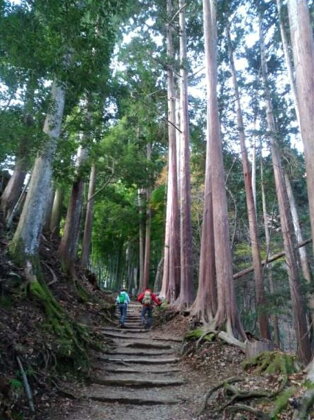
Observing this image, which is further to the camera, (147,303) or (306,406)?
(147,303)

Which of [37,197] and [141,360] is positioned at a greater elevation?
[37,197]

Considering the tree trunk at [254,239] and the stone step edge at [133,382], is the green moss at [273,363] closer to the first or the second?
the stone step edge at [133,382]

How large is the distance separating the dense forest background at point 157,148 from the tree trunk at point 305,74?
0.12ft

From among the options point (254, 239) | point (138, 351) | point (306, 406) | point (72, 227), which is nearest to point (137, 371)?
point (138, 351)

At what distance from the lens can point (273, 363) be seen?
543cm

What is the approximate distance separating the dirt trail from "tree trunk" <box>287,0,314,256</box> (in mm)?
3429

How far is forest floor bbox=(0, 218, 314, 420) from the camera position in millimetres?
4105

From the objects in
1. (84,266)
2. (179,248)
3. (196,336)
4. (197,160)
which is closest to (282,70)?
(197,160)

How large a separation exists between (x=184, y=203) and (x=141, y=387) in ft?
24.7

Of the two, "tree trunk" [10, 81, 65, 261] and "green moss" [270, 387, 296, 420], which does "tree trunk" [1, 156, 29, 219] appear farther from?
"green moss" [270, 387, 296, 420]

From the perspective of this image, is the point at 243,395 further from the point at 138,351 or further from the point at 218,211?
the point at 218,211

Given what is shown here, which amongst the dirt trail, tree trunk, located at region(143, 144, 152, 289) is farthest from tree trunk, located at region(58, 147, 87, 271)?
tree trunk, located at region(143, 144, 152, 289)

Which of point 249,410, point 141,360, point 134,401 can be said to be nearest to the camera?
point 249,410

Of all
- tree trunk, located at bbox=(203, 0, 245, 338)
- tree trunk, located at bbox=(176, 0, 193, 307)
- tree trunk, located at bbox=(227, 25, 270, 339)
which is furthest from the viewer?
tree trunk, located at bbox=(227, 25, 270, 339)
